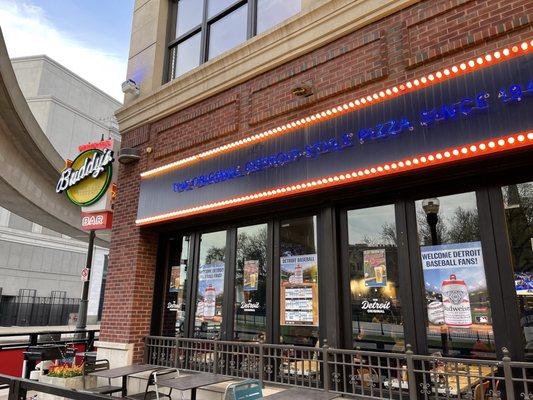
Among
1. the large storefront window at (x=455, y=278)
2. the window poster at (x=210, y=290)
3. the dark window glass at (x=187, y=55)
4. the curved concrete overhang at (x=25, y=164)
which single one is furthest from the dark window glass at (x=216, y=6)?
the large storefront window at (x=455, y=278)

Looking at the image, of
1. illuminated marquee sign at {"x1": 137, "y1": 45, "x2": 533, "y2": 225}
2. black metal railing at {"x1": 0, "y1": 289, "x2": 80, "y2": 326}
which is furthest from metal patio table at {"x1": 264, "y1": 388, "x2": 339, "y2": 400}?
black metal railing at {"x1": 0, "y1": 289, "x2": 80, "y2": 326}

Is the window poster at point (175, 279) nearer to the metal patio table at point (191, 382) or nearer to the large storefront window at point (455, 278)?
the metal patio table at point (191, 382)

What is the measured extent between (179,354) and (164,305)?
1262mm

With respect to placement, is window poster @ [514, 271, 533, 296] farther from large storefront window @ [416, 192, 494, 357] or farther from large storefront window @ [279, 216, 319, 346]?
large storefront window @ [279, 216, 319, 346]

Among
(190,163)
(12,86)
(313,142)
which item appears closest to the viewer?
(313,142)

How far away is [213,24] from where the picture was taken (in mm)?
9000

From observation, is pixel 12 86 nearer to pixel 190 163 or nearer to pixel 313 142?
pixel 190 163

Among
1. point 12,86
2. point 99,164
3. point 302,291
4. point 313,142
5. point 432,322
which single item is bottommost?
point 432,322

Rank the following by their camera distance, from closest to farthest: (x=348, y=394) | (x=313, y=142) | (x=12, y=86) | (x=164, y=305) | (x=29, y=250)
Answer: (x=348, y=394) < (x=313, y=142) < (x=164, y=305) < (x=12, y=86) < (x=29, y=250)

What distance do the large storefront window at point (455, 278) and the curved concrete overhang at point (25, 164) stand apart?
1018cm

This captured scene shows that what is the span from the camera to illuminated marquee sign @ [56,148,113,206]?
31.0ft

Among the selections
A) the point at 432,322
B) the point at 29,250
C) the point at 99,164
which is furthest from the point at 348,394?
the point at 29,250

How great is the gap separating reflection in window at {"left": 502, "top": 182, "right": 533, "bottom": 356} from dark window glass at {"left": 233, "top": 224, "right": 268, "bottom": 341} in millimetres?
3474

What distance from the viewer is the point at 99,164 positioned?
31.3 ft
